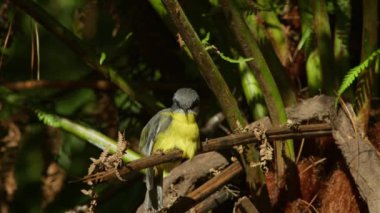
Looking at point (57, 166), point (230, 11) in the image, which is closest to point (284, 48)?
point (230, 11)

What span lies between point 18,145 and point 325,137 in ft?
3.82

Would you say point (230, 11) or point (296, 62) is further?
point (296, 62)

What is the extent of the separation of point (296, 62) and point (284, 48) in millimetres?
72

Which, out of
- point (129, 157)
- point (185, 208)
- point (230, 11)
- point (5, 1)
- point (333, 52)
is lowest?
point (185, 208)

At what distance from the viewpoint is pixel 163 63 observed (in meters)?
3.10

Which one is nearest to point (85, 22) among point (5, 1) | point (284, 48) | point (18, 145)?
point (5, 1)

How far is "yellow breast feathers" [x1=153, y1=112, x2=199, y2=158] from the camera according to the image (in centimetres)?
232

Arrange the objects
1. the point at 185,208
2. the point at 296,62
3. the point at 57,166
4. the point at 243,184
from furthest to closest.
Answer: the point at 57,166 → the point at 296,62 → the point at 243,184 → the point at 185,208

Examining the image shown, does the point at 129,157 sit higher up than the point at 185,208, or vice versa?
the point at 129,157

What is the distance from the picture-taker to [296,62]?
2611mm

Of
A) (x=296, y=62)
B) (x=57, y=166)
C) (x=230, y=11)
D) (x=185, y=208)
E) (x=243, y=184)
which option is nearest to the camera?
(x=230, y=11)

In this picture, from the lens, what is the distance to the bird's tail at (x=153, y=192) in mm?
2406

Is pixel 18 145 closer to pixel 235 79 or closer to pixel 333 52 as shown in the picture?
pixel 235 79

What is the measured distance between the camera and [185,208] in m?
2.29
